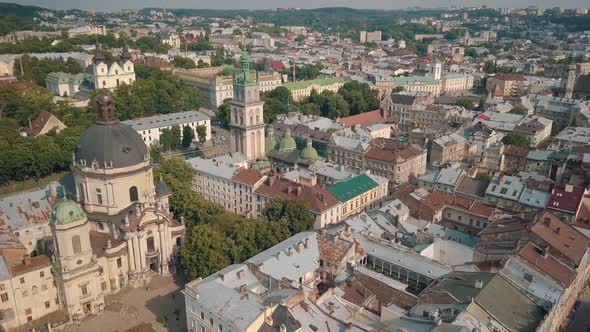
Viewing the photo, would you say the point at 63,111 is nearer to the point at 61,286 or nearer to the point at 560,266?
the point at 61,286

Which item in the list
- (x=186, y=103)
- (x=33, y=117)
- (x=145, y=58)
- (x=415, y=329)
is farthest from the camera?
(x=145, y=58)

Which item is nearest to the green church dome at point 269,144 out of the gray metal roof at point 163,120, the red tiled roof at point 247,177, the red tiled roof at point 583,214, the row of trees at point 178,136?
the red tiled roof at point 247,177

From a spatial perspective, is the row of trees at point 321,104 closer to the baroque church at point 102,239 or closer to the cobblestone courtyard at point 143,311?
the baroque church at point 102,239

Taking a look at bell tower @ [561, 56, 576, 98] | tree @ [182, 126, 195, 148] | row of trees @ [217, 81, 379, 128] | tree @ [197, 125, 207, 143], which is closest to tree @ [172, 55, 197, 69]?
row of trees @ [217, 81, 379, 128]

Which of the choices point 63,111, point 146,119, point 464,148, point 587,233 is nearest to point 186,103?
point 146,119

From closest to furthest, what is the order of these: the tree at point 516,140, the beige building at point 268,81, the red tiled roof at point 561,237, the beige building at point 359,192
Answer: the red tiled roof at point 561,237
the beige building at point 359,192
the tree at point 516,140
the beige building at point 268,81

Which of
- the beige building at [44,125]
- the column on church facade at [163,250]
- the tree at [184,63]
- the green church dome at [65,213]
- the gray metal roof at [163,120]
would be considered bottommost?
the column on church facade at [163,250]

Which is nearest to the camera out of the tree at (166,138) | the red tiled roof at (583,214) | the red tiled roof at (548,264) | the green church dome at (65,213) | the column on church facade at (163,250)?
the green church dome at (65,213)
